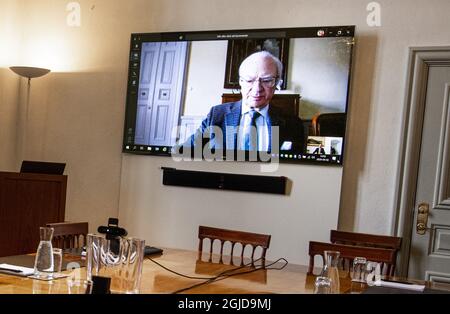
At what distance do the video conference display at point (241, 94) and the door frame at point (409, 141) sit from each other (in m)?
0.41

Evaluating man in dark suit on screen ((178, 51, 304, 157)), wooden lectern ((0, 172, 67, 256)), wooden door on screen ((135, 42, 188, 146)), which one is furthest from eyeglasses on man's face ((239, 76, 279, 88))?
wooden lectern ((0, 172, 67, 256))

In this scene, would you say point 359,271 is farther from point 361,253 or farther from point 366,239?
point 366,239

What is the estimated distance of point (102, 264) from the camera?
6.14ft

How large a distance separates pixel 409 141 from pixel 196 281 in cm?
222

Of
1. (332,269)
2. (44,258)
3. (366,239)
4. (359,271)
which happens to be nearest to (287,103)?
(366,239)

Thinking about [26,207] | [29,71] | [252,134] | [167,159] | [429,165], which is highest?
[29,71]

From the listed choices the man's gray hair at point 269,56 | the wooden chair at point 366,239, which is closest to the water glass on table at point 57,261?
the wooden chair at point 366,239

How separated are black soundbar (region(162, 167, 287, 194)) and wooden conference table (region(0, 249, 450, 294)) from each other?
1.39 metres

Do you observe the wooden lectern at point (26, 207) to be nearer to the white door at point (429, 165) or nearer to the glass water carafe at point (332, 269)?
the white door at point (429, 165)

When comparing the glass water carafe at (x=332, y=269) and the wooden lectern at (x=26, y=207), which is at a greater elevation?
the glass water carafe at (x=332, y=269)

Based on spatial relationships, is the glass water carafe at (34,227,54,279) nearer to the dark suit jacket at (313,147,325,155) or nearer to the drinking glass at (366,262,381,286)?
the drinking glass at (366,262,381,286)

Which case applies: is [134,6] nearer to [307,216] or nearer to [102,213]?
[102,213]

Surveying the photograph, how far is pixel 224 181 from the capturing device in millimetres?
4203

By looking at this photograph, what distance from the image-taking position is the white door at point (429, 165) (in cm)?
371
